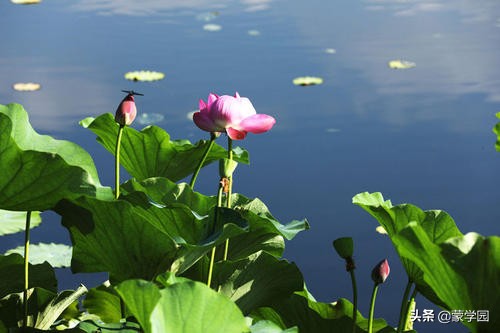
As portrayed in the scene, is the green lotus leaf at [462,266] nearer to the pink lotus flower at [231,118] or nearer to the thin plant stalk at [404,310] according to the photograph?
the thin plant stalk at [404,310]

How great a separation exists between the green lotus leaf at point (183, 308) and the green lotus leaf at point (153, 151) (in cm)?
44

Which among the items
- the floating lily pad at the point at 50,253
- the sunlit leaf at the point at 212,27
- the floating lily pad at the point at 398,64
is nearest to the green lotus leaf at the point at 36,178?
the floating lily pad at the point at 50,253

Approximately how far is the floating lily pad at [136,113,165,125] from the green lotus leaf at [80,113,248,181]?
5.04 feet

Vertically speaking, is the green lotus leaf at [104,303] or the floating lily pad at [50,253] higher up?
the green lotus leaf at [104,303]

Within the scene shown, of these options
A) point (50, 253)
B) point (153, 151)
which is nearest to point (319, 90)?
point (50, 253)

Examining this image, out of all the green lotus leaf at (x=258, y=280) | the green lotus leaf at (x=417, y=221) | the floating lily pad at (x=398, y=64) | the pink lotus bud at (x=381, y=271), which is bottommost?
the floating lily pad at (x=398, y=64)

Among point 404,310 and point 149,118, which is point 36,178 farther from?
point 149,118

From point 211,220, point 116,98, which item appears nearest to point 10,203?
point 211,220

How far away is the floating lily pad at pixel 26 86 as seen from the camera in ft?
10.0

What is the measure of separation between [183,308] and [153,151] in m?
0.49

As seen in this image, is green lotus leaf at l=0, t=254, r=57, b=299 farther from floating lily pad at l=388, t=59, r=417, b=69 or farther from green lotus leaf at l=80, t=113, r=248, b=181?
floating lily pad at l=388, t=59, r=417, b=69

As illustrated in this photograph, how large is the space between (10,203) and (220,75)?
2.22m

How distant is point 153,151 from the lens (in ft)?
3.92

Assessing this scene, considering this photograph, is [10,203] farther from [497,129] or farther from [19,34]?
[19,34]
